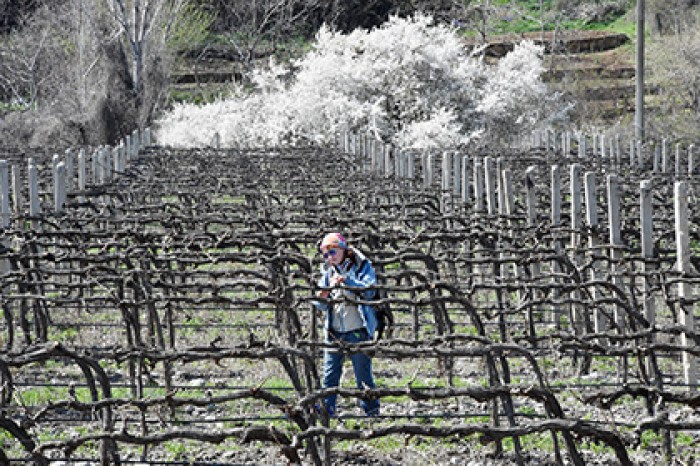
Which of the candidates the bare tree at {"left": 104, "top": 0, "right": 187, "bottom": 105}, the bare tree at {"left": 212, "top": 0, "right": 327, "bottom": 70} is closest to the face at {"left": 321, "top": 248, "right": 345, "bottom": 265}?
the bare tree at {"left": 104, "top": 0, "right": 187, "bottom": 105}

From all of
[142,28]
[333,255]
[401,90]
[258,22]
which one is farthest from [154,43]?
[333,255]

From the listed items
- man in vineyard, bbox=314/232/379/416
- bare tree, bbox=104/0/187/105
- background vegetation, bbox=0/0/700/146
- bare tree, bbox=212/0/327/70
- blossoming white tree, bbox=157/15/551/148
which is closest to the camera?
man in vineyard, bbox=314/232/379/416

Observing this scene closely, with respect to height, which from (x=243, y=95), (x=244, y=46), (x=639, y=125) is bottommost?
(x=639, y=125)

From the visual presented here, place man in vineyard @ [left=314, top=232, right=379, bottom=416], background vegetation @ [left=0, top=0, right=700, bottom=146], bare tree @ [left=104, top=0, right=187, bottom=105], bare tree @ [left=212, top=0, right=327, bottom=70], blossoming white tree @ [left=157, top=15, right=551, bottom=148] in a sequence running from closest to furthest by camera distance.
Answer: man in vineyard @ [left=314, top=232, right=379, bottom=416]
blossoming white tree @ [left=157, top=15, right=551, bottom=148]
background vegetation @ [left=0, top=0, right=700, bottom=146]
bare tree @ [left=104, top=0, right=187, bottom=105]
bare tree @ [left=212, top=0, right=327, bottom=70]

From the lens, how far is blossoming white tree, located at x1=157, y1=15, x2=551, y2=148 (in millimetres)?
31469

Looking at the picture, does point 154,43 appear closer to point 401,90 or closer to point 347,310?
point 401,90

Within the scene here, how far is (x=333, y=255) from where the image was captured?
8.42 metres

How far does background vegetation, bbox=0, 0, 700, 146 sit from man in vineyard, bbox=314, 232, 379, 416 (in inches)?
1010

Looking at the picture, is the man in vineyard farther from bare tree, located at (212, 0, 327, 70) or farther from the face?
bare tree, located at (212, 0, 327, 70)

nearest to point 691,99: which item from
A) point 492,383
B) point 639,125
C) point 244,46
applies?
point 639,125

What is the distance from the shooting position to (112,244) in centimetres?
1016

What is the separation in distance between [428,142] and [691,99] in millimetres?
9567

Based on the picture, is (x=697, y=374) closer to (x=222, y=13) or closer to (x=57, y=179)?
(x=57, y=179)

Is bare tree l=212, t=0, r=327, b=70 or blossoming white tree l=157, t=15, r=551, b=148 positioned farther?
bare tree l=212, t=0, r=327, b=70
